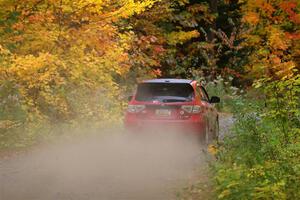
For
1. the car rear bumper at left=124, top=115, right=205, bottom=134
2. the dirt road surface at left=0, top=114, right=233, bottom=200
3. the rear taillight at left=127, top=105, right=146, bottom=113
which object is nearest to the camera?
the dirt road surface at left=0, top=114, right=233, bottom=200

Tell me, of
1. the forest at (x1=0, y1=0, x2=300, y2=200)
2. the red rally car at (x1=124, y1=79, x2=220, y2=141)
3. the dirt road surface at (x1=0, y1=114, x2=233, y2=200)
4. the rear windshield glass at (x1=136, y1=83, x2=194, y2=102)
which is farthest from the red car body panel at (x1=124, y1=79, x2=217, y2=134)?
the forest at (x1=0, y1=0, x2=300, y2=200)

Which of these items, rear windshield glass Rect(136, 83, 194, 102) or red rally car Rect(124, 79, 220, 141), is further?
rear windshield glass Rect(136, 83, 194, 102)

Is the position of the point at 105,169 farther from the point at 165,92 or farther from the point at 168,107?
the point at 165,92

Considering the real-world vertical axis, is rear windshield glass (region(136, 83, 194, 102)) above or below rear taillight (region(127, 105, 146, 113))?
above

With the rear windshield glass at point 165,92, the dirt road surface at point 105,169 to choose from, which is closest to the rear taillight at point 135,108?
the rear windshield glass at point 165,92

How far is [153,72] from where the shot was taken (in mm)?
25875

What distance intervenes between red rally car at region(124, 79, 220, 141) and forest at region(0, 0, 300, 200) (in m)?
0.92

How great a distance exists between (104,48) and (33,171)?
281 inches

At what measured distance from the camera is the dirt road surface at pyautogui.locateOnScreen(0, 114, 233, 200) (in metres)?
9.70

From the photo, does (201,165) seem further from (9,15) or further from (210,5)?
(210,5)

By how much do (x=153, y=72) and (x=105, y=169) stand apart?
46.1 ft

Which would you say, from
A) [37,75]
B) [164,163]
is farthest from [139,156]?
[37,75]

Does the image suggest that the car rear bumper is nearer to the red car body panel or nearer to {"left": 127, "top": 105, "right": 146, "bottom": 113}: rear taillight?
the red car body panel

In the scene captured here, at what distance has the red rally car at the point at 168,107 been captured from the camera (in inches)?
568
